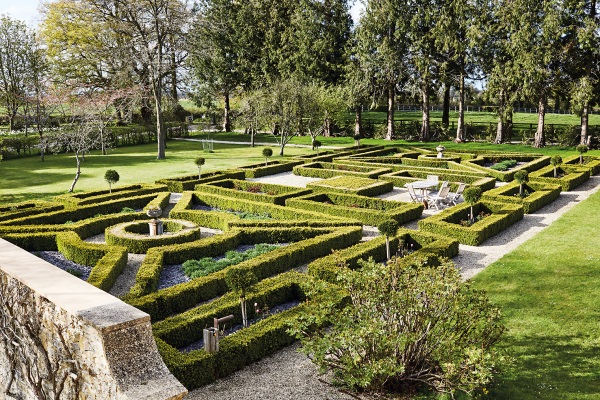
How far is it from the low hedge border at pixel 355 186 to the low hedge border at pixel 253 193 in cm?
109

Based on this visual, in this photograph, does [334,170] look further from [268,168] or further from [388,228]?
[388,228]

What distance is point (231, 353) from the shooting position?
784cm

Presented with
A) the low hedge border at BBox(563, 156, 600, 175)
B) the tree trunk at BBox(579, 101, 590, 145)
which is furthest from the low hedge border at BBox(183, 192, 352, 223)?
the tree trunk at BBox(579, 101, 590, 145)

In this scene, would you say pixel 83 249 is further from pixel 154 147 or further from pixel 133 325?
pixel 154 147

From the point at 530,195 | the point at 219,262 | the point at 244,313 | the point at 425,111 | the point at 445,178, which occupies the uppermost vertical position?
the point at 425,111

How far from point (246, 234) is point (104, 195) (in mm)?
8180

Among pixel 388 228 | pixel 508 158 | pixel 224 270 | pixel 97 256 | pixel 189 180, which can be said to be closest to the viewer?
pixel 224 270

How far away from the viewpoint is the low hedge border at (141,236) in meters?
13.6

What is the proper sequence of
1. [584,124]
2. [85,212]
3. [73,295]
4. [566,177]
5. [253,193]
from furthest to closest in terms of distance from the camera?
[584,124]
[566,177]
[253,193]
[85,212]
[73,295]

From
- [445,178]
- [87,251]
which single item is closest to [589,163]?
[445,178]

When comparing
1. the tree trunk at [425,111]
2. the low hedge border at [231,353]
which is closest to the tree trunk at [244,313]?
the low hedge border at [231,353]

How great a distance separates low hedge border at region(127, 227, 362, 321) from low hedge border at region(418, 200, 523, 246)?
246cm

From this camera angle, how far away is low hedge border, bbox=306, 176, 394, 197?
19903 millimetres

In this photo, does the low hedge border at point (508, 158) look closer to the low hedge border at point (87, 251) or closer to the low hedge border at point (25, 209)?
the low hedge border at point (87, 251)
